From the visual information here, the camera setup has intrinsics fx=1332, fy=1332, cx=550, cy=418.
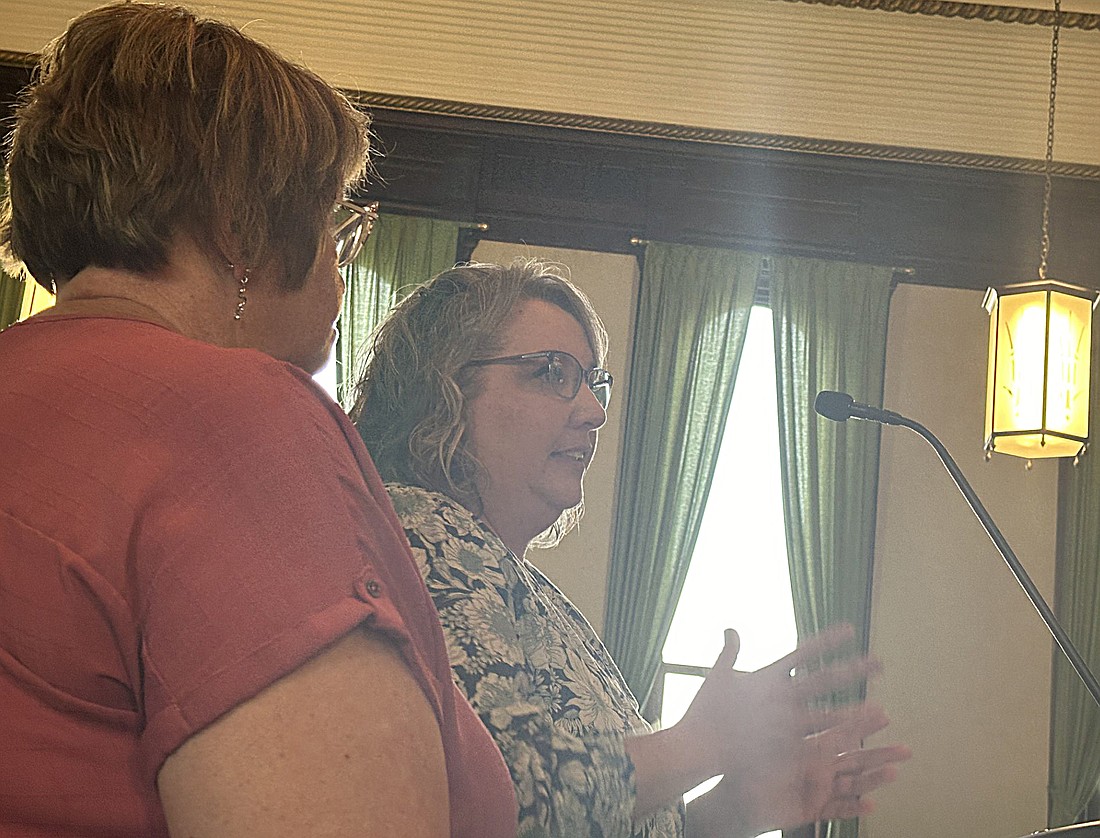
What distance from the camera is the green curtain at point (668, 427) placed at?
7430 millimetres

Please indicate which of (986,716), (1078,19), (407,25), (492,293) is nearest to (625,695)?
(492,293)

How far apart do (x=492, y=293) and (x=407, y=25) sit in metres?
5.81

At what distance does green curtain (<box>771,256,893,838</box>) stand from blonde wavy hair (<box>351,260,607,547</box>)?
205 inches

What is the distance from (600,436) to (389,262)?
1622mm

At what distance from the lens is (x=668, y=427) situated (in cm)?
766

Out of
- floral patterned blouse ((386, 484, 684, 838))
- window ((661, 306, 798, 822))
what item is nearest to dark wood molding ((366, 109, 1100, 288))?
window ((661, 306, 798, 822))

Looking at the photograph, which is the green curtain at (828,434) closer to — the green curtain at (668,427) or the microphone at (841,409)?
the green curtain at (668,427)

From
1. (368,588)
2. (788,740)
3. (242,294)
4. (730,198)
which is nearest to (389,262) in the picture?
(730,198)

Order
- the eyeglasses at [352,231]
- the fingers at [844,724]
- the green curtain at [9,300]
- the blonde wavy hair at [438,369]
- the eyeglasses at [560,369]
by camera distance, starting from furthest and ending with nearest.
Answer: the green curtain at [9,300] → the eyeglasses at [560,369] → the blonde wavy hair at [438,369] → the fingers at [844,724] → the eyeglasses at [352,231]

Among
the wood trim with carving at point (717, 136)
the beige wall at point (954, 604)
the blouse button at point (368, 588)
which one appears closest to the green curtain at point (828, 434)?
the beige wall at point (954, 604)

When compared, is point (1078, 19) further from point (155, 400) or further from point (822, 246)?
point (155, 400)

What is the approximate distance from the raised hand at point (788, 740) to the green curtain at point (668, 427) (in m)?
5.29

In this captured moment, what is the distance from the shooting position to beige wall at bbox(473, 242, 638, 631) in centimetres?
759

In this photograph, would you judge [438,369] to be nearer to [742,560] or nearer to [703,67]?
[742,560]
